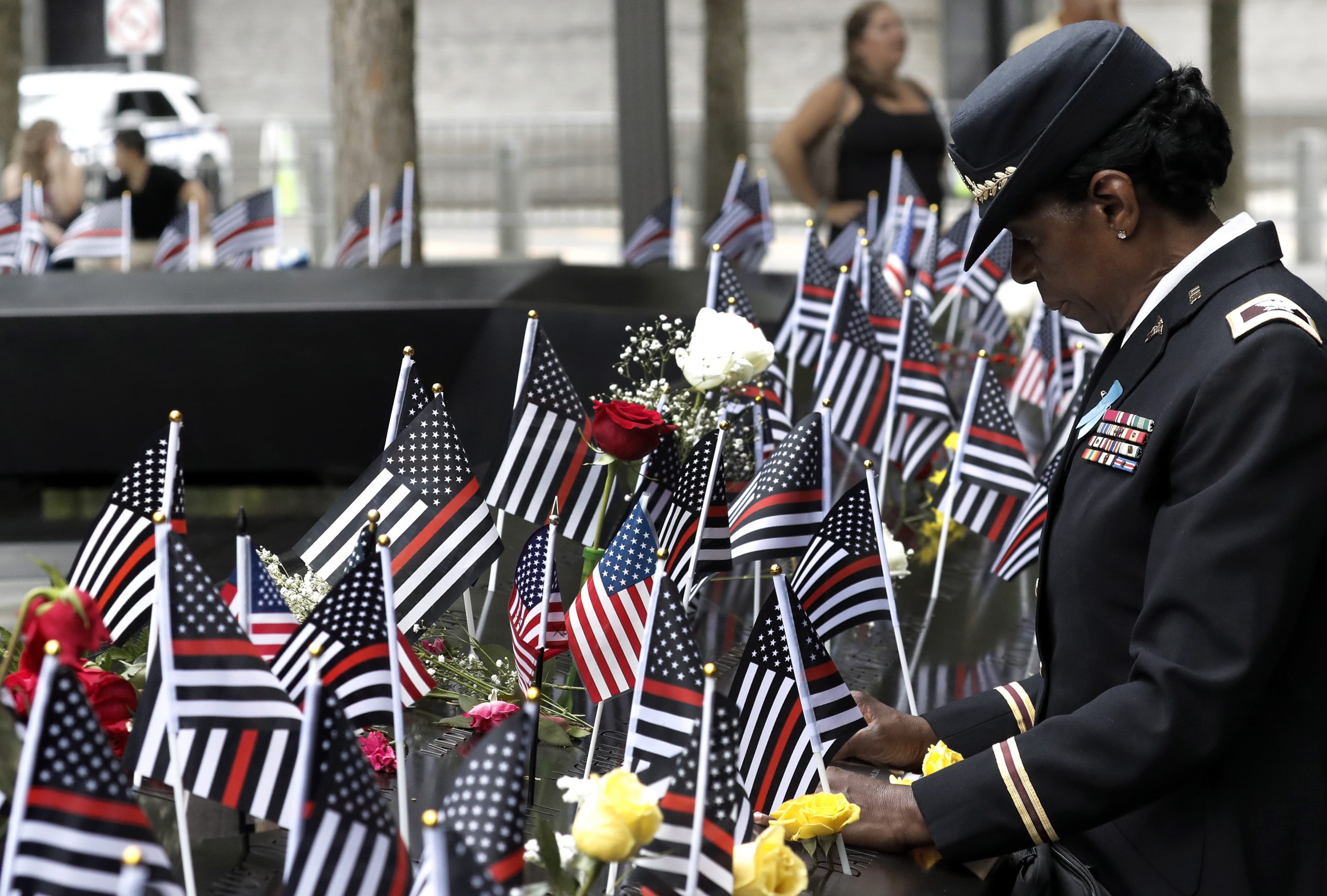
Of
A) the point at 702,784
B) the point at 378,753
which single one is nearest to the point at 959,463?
the point at 378,753

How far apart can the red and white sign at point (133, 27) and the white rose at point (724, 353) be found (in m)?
19.6

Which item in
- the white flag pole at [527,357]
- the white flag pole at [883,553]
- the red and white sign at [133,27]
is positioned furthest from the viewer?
the red and white sign at [133,27]

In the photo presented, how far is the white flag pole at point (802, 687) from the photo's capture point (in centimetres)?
193

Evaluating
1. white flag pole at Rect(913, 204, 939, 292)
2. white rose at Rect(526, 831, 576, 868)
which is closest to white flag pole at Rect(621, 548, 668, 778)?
white rose at Rect(526, 831, 576, 868)

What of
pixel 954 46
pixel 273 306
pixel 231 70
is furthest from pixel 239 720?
pixel 231 70

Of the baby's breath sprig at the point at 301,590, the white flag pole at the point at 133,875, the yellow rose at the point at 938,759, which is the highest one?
the white flag pole at the point at 133,875

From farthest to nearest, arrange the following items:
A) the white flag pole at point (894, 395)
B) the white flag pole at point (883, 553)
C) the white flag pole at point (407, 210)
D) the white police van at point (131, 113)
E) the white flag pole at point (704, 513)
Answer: the white police van at point (131, 113) → the white flag pole at point (407, 210) → the white flag pole at point (894, 395) → the white flag pole at point (883, 553) → the white flag pole at point (704, 513)

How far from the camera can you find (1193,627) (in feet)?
5.49

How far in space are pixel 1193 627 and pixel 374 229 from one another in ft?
20.2

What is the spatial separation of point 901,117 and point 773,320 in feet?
6.04

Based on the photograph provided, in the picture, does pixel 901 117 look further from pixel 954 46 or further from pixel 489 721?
pixel 954 46

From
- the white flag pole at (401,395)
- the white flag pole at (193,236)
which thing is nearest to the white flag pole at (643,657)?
the white flag pole at (401,395)

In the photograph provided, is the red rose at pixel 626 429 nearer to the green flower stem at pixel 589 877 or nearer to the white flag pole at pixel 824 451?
the white flag pole at pixel 824 451

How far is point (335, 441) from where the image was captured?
557 centimetres
